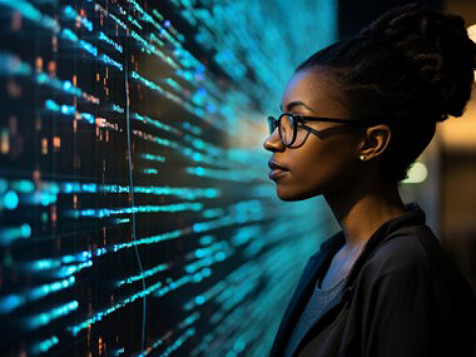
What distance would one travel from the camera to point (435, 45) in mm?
860

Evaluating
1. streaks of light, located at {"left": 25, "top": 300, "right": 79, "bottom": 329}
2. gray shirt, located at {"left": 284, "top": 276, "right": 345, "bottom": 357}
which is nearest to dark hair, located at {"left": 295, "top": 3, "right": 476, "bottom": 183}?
gray shirt, located at {"left": 284, "top": 276, "right": 345, "bottom": 357}

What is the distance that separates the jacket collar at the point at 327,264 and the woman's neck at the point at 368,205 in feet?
0.11

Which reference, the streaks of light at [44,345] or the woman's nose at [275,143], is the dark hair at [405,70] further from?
the streaks of light at [44,345]

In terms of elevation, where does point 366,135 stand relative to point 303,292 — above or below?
above

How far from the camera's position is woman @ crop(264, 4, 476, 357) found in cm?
82

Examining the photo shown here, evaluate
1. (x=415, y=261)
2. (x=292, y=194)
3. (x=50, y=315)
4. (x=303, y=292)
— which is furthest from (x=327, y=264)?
(x=50, y=315)

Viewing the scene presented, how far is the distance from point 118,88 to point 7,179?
290 mm

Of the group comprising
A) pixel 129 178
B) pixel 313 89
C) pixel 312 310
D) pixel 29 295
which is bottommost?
pixel 312 310

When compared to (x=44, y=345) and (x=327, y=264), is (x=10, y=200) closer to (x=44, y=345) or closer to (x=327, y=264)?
(x=44, y=345)

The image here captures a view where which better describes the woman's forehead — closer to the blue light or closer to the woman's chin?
the woman's chin

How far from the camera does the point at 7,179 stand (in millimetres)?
439

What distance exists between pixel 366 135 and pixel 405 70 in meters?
0.11

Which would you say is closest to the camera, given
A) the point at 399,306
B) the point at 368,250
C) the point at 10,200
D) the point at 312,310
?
the point at 10,200

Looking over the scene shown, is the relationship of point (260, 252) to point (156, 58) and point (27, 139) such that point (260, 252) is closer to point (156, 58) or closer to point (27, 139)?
point (156, 58)
